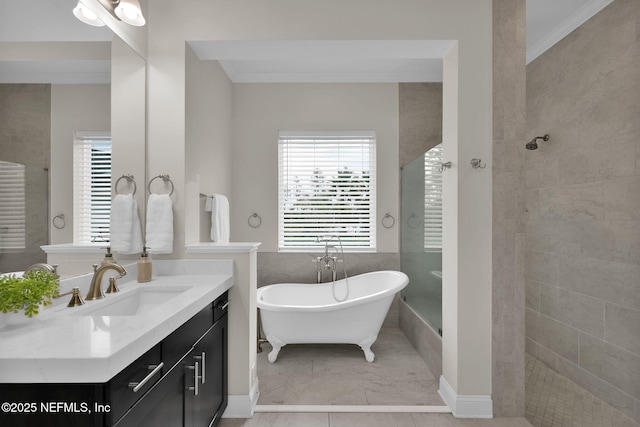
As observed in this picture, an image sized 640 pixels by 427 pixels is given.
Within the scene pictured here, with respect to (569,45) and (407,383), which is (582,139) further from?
(407,383)

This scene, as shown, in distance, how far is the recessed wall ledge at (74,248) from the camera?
56.7 inches

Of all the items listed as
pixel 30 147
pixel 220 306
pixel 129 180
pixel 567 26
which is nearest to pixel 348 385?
pixel 220 306

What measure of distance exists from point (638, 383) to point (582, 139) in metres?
1.63

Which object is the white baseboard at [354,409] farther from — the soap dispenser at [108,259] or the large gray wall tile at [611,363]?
the soap dispenser at [108,259]

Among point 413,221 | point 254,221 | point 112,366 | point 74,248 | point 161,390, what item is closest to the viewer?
point 112,366

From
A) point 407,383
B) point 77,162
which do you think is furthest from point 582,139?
point 77,162

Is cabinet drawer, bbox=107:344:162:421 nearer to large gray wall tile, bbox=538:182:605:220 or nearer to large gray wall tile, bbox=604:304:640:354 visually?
large gray wall tile, bbox=604:304:640:354

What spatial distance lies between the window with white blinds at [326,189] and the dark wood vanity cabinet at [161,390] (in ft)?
5.64

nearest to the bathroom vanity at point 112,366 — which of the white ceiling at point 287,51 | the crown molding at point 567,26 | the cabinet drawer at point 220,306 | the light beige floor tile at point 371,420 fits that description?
the cabinet drawer at point 220,306

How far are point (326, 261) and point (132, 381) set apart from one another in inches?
102

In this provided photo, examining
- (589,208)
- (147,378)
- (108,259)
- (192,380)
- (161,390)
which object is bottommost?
(192,380)

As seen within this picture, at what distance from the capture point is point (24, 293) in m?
1.10

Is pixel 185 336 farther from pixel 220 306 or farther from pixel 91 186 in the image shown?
pixel 91 186

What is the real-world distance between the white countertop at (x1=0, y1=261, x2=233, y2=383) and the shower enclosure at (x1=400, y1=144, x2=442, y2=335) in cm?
194
